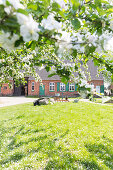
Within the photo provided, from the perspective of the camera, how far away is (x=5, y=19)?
0.87m

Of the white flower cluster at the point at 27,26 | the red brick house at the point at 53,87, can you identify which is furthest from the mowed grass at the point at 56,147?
the red brick house at the point at 53,87

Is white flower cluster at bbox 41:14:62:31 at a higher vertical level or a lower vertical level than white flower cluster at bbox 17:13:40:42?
higher

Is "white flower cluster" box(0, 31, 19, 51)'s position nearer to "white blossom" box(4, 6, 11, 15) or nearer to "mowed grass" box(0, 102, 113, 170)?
"white blossom" box(4, 6, 11, 15)

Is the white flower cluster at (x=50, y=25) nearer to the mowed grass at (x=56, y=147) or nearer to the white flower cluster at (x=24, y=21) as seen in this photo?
the white flower cluster at (x=24, y=21)

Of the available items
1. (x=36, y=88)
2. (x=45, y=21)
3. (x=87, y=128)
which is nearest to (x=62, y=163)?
(x=87, y=128)

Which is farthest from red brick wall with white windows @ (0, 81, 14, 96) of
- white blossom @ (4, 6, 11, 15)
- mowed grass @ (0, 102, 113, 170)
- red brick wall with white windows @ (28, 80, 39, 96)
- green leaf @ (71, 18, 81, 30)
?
white blossom @ (4, 6, 11, 15)

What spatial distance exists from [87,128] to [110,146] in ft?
5.21

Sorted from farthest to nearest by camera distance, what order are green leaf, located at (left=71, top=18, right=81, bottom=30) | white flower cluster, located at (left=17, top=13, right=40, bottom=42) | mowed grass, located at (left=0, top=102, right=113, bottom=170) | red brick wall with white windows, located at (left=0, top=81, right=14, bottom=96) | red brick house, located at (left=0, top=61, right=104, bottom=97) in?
1. red brick wall with white windows, located at (left=0, top=81, right=14, bottom=96)
2. red brick house, located at (left=0, top=61, right=104, bottom=97)
3. mowed grass, located at (left=0, top=102, right=113, bottom=170)
4. green leaf, located at (left=71, top=18, right=81, bottom=30)
5. white flower cluster, located at (left=17, top=13, right=40, bottom=42)

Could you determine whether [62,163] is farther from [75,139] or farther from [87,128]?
[87,128]

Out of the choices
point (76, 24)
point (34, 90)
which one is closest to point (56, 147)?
point (76, 24)

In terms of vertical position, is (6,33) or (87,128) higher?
(6,33)

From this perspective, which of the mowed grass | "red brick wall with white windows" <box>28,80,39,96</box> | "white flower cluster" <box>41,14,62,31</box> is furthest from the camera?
"red brick wall with white windows" <box>28,80,39,96</box>

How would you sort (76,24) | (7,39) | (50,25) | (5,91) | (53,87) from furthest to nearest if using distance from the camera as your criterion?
1. (5,91)
2. (53,87)
3. (76,24)
4. (50,25)
5. (7,39)

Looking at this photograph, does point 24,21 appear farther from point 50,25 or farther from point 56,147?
point 56,147
